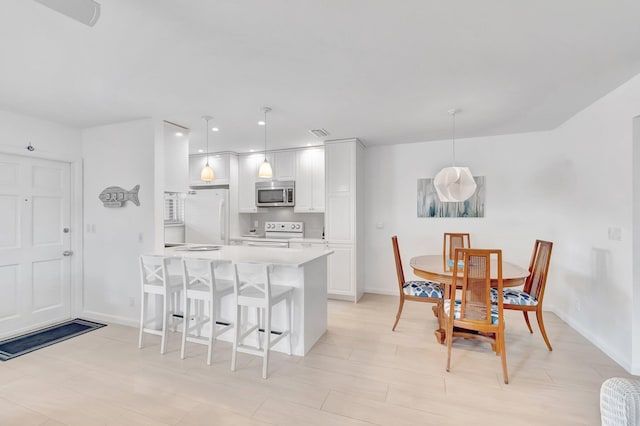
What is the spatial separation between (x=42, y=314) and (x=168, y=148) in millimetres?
2464

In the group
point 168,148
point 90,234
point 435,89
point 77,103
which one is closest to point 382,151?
point 435,89

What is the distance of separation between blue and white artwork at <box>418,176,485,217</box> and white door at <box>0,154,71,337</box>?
16.2 ft

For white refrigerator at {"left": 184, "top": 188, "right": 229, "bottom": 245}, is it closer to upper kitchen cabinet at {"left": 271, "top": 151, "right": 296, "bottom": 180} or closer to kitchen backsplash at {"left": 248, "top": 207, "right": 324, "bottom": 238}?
kitchen backsplash at {"left": 248, "top": 207, "right": 324, "bottom": 238}

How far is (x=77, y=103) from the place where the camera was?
2.95 m

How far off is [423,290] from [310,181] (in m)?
2.55

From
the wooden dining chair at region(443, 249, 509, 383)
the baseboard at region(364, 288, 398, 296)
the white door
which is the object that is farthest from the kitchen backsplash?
the wooden dining chair at region(443, 249, 509, 383)

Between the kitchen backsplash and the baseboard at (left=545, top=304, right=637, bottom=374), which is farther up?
the kitchen backsplash

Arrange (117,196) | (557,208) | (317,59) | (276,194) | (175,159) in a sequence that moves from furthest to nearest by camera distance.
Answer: (276,194) → (557,208) → (175,159) → (117,196) → (317,59)

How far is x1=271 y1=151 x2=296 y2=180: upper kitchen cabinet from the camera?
506 cm

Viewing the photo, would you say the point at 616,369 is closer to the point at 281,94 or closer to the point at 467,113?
the point at 467,113

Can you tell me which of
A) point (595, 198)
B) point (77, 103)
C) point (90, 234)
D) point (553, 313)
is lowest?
point (553, 313)

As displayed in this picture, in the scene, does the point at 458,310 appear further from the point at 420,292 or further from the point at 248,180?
the point at 248,180

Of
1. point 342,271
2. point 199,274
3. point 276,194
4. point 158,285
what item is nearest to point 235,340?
point 199,274

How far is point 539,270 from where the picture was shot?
2.94 metres
